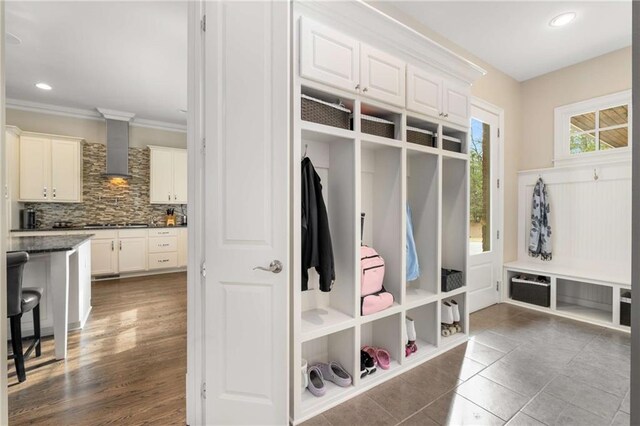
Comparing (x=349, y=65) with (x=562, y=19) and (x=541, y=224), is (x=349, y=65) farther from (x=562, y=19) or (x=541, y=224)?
(x=541, y=224)

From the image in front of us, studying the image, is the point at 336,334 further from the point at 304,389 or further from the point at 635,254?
the point at 635,254

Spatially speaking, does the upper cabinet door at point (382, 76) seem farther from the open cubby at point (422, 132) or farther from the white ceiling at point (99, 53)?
the white ceiling at point (99, 53)

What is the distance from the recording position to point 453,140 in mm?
2564

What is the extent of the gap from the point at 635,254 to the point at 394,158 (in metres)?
1.81

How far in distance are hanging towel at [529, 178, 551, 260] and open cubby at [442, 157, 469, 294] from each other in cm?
167

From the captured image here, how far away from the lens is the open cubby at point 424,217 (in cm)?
239

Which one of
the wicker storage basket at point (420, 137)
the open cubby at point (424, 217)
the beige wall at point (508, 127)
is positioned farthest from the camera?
the beige wall at point (508, 127)

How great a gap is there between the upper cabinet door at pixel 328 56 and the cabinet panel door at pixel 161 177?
16.0ft

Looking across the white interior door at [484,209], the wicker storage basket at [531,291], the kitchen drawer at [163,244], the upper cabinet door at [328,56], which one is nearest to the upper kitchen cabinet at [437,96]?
the upper cabinet door at [328,56]

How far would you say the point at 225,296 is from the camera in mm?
1542

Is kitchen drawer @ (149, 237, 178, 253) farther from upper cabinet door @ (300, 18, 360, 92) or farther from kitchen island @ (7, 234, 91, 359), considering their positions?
upper cabinet door @ (300, 18, 360, 92)

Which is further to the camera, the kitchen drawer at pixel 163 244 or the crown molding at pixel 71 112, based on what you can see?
the kitchen drawer at pixel 163 244

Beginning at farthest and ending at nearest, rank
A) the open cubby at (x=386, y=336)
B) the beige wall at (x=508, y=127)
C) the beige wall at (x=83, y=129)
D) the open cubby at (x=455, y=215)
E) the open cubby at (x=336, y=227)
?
1. the beige wall at (x=83, y=129)
2. the beige wall at (x=508, y=127)
3. the open cubby at (x=455, y=215)
4. the open cubby at (x=386, y=336)
5. the open cubby at (x=336, y=227)

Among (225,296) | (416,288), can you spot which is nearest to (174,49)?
(225,296)
